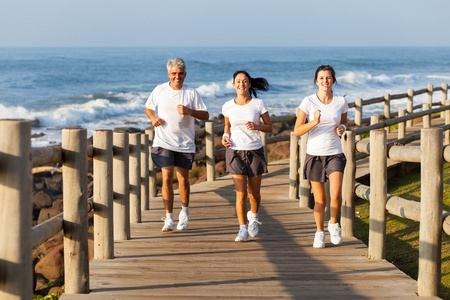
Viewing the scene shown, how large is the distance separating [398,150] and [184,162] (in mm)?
2281

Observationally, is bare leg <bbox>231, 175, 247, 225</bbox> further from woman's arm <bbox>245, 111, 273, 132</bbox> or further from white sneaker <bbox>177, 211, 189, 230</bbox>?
white sneaker <bbox>177, 211, 189, 230</bbox>

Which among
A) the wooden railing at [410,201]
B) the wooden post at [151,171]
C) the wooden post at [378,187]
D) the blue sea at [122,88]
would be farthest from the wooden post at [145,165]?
the blue sea at [122,88]

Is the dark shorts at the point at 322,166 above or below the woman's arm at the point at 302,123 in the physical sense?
below

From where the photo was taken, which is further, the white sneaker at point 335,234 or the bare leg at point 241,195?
the bare leg at point 241,195

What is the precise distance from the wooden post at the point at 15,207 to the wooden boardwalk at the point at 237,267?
1.04 metres

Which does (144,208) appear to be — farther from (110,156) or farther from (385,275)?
(385,275)

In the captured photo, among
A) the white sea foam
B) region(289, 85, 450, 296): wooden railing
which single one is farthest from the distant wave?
region(289, 85, 450, 296): wooden railing

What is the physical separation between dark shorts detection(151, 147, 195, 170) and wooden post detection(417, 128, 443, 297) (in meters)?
2.65

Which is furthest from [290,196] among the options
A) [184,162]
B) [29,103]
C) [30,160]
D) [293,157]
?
[29,103]

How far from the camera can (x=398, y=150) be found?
475 cm

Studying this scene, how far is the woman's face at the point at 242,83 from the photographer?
565 cm

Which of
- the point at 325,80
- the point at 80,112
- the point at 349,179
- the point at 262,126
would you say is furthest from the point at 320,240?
the point at 80,112

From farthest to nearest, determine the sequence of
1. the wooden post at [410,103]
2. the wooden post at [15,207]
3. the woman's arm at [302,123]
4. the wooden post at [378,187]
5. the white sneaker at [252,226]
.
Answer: the wooden post at [410,103], the white sneaker at [252,226], the woman's arm at [302,123], the wooden post at [378,187], the wooden post at [15,207]

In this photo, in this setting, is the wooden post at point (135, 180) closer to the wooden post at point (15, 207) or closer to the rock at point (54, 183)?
the wooden post at point (15, 207)
